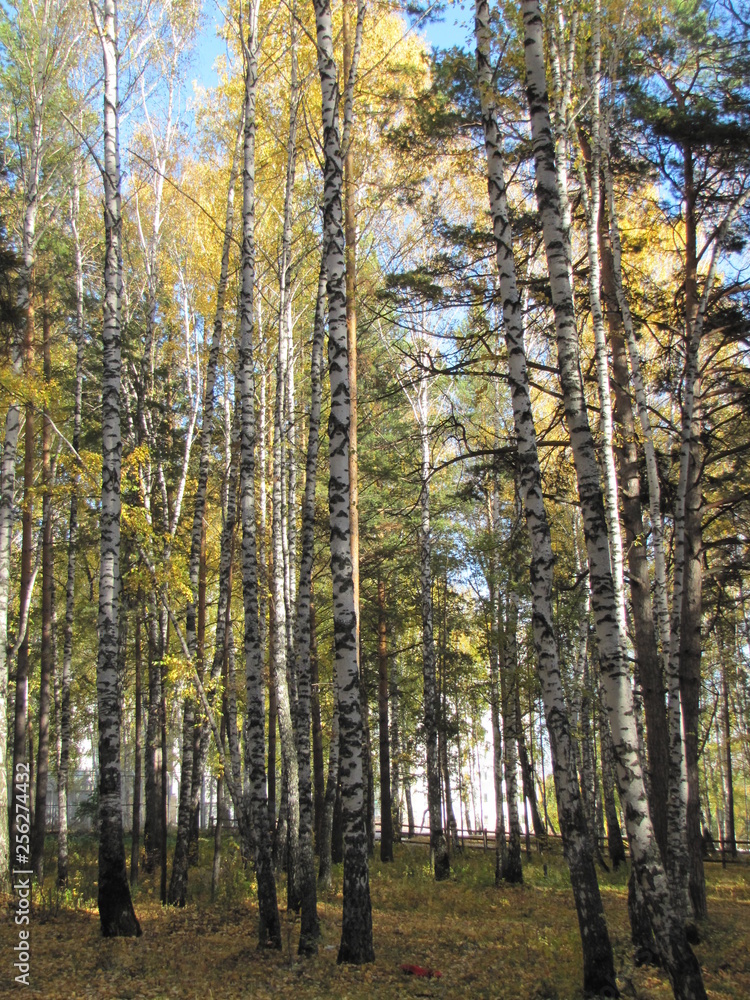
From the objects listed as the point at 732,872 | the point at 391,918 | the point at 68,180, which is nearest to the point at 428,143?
the point at 68,180

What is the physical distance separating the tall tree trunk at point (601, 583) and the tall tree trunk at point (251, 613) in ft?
12.2

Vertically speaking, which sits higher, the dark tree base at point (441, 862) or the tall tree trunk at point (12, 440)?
the tall tree trunk at point (12, 440)

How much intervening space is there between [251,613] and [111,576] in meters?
1.89

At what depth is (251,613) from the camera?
7820mm

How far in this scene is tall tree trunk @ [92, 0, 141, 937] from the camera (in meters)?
7.64

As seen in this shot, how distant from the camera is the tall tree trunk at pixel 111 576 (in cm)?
764

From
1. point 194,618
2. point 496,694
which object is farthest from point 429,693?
point 194,618

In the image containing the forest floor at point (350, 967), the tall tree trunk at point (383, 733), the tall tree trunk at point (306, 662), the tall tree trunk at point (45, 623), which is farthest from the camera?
the tall tree trunk at point (383, 733)

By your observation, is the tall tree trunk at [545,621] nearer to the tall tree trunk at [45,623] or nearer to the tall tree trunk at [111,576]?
the tall tree trunk at [111,576]

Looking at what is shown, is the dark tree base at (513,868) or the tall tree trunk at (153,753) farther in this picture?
the dark tree base at (513,868)

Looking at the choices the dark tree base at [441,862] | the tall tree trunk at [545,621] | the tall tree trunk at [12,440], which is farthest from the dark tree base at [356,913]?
the dark tree base at [441,862]

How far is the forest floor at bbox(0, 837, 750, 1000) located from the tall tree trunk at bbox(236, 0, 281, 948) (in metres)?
0.53

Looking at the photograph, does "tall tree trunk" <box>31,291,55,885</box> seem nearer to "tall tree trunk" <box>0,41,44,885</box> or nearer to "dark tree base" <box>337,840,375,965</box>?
"tall tree trunk" <box>0,41,44,885</box>

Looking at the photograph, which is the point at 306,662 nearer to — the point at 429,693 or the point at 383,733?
the point at 429,693
